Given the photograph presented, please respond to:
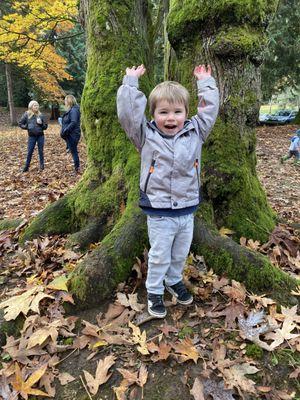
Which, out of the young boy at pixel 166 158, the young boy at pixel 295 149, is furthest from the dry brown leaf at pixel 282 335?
the young boy at pixel 295 149

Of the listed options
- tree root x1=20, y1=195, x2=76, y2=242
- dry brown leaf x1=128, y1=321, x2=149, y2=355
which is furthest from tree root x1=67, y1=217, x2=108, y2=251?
dry brown leaf x1=128, y1=321, x2=149, y2=355

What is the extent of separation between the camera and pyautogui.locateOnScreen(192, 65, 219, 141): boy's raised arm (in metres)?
3.09

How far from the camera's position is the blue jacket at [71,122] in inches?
410

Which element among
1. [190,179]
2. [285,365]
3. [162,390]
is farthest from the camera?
[190,179]

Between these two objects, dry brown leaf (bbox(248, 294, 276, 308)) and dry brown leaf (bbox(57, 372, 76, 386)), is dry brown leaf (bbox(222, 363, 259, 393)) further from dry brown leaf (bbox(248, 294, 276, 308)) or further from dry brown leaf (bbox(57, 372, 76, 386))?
dry brown leaf (bbox(57, 372, 76, 386))

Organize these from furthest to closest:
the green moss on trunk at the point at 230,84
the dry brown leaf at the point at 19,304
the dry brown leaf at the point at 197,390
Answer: the green moss on trunk at the point at 230,84 → the dry brown leaf at the point at 19,304 → the dry brown leaf at the point at 197,390

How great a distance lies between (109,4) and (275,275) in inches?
146

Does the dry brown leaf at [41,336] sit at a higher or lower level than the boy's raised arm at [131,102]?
lower

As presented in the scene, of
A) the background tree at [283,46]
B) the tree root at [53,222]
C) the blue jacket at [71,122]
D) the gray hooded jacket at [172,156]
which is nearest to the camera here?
the gray hooded jacket at [172,156]

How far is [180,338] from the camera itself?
3.02 meters

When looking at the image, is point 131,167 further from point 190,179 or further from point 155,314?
point 155,314

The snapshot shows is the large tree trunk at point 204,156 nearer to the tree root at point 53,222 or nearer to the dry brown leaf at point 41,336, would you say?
the tree root at point 53,222

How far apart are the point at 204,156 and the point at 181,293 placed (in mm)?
1651

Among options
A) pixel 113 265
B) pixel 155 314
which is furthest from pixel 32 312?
pixel 155 314
